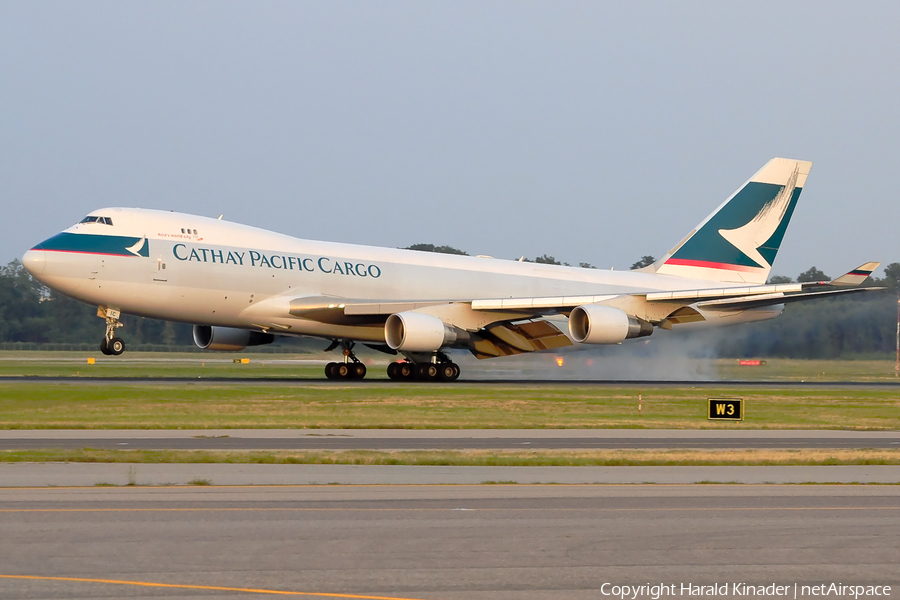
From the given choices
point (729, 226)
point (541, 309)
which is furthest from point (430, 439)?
point (729, 226)

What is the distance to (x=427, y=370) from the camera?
41844mm

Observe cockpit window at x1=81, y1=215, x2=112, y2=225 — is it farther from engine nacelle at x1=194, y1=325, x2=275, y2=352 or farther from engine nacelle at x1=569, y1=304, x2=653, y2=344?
engine nacelle at x1=569, y1=304, x2=653, y2=344

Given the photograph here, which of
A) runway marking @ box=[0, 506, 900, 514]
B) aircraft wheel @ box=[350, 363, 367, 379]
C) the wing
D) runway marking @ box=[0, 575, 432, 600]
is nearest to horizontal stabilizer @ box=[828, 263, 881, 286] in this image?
the wing

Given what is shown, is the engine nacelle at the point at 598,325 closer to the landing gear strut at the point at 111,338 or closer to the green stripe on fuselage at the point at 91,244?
the green stripe on fuselage at the point at 91,244

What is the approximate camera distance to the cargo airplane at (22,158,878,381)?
1431 inches

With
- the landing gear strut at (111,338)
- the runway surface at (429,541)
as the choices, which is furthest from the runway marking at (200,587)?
the landing gear strut at (111,338)

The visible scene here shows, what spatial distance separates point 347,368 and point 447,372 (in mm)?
4375

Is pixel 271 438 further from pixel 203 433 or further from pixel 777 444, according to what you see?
pixel 777 444

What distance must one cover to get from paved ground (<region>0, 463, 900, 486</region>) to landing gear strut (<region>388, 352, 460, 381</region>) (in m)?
25.7

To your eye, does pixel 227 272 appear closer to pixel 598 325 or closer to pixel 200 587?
pixel 598 325

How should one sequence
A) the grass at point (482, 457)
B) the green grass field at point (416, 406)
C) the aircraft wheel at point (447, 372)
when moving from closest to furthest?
1. the grass at point (482, 457)
2. the green grass field at point (416, 406)
3. the aircraft wheel at point (447, 372)

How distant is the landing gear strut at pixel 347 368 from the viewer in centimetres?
4303

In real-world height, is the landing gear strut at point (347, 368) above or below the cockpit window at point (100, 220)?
below

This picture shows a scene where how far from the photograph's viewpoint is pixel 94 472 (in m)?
14.5
